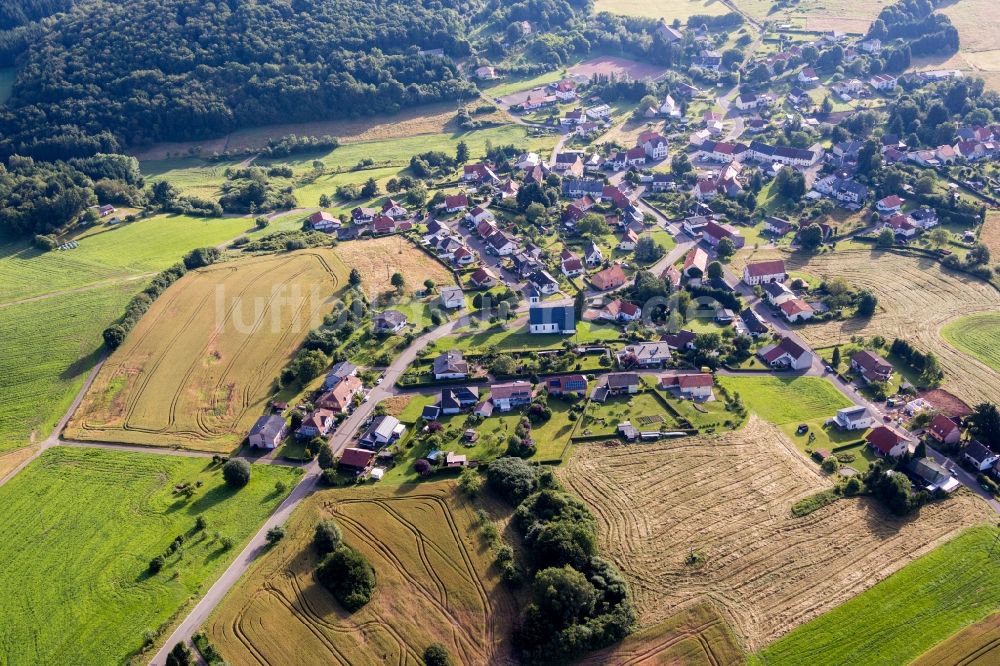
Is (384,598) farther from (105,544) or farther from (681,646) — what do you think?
(105,544)

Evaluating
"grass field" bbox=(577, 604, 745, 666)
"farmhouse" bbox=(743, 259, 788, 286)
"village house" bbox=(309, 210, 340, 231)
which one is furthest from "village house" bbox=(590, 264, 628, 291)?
"grass field" bbox=(577, 604, 745, 666)

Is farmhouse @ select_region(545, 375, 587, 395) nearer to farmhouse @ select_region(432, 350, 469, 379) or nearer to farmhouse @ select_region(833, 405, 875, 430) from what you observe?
farmhouse @ select_region(432, 350, 469, 379)

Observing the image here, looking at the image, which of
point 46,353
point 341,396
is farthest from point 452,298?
point 46,353

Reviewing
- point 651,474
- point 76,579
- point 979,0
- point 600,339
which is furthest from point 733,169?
point 979,0

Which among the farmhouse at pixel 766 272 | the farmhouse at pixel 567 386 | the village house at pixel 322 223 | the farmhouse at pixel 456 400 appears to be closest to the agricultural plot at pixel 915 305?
the farmhouse at pixel 766 272

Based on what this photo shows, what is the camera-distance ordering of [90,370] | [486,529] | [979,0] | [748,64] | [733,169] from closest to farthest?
1. [486,529]
2. [90,370]
3. [733,169]
4. [748,64]
5. [979,0]

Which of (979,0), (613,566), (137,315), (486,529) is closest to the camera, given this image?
(613,566)

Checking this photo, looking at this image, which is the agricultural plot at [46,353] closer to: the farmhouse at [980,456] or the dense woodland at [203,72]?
the dense woodland at [203,72]

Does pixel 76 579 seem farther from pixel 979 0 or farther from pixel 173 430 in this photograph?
pixel 979 0
